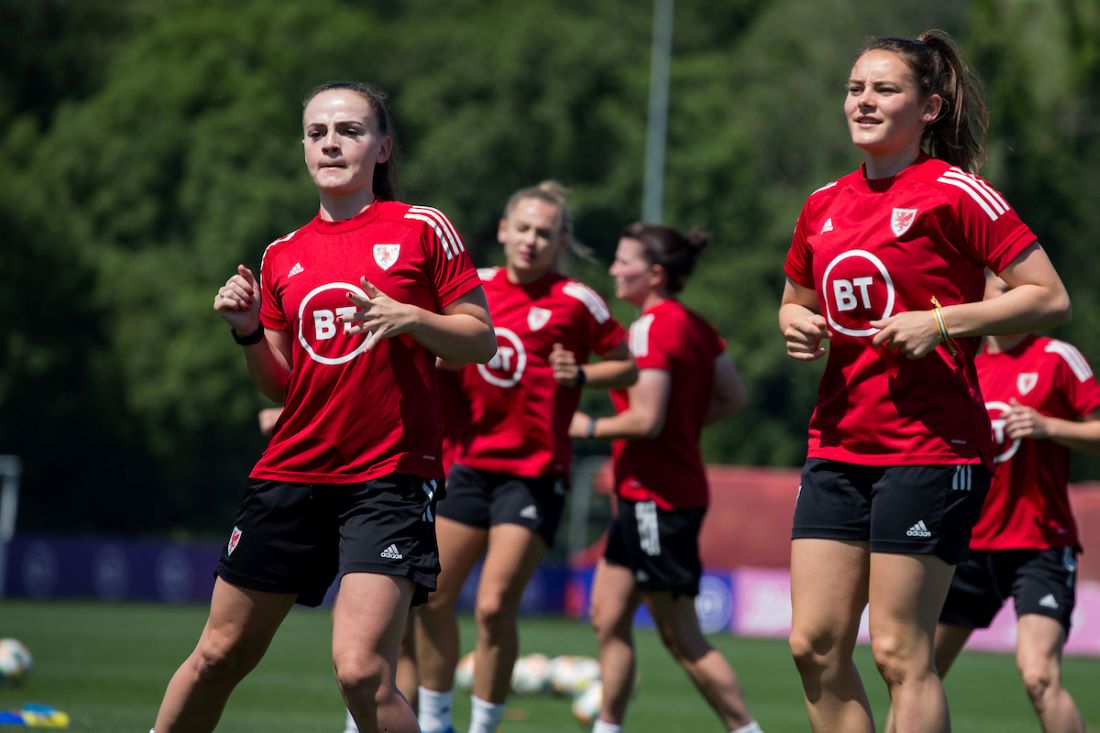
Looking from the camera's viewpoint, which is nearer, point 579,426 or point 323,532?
point 323,532

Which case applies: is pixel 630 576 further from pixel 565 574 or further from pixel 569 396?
pixel 565 574

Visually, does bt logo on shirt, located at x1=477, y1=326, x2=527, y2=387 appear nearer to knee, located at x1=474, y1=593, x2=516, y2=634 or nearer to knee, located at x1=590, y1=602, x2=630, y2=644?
knee, located at x1=474, y1=593, x2=516, y2=634

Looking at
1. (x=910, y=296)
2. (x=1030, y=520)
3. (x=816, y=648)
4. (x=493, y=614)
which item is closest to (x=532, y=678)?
(x=493, y=614)

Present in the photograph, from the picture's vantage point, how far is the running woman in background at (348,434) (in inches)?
200

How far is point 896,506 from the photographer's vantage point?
5168 millimetres

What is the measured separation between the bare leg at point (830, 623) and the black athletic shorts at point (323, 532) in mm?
1200

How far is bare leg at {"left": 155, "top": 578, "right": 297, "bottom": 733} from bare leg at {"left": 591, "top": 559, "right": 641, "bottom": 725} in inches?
127

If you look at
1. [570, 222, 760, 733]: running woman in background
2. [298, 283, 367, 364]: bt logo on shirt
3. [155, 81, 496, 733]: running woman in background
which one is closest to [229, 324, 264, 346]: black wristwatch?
[155, 81, 496, 733]: running woman in background

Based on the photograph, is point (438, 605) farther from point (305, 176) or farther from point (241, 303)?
point (305, 176)

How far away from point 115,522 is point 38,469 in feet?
7.86

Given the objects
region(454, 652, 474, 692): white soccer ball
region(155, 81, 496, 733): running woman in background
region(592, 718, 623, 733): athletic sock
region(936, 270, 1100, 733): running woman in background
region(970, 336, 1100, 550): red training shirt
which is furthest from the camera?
region(454, 652, 474, 692): white soccer ball

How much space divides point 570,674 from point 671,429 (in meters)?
4.25

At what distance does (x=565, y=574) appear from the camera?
27375mm

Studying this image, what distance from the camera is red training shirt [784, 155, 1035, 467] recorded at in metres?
5.21
